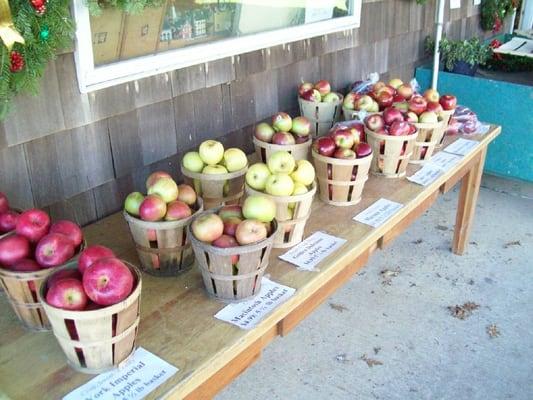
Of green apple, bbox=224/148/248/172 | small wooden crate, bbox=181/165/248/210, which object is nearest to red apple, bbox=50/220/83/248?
small wooden crate, bbox=181/165/248/210

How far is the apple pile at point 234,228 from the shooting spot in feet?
4.58

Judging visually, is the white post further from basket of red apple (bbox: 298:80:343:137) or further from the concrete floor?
basket of red apple (bbox: 298:80:343:137)

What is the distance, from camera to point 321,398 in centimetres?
221

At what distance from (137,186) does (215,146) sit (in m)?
0.40

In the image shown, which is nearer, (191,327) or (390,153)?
(191,327)

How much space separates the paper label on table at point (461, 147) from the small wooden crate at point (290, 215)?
112 centimetres

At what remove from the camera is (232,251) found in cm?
135

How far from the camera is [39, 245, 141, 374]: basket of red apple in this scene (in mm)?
1127

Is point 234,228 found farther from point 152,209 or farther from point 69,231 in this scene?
point 69,231

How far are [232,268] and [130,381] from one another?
0.36 metres

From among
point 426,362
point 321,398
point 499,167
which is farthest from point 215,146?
point 499,167

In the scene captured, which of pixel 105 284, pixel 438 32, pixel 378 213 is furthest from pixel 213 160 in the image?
pixel 438 32

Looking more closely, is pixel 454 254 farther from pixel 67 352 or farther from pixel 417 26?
pixel 67 352

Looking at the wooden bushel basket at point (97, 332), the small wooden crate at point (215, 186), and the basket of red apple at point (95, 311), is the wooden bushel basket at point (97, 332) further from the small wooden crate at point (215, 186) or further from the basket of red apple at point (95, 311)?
the small wooden crate at point (215, 186)
